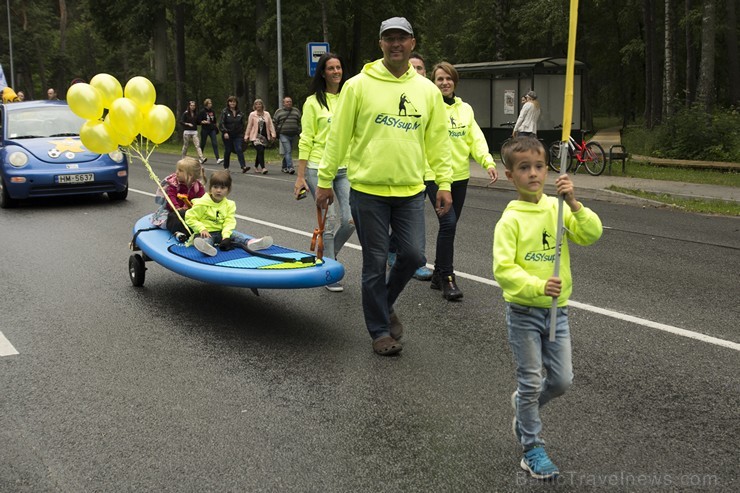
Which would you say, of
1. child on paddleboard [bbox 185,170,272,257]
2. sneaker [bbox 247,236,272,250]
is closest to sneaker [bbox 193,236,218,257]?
child on paddleboard [bbox 185,170,272,257]

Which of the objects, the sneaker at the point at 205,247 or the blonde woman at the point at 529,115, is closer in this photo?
the sneaker at the point at 205,247

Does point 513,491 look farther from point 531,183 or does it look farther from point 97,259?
point 97,259

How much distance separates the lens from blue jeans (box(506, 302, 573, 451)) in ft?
12.3

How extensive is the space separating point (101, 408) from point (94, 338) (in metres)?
1.52

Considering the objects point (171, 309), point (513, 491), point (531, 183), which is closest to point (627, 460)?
point (513, 491)

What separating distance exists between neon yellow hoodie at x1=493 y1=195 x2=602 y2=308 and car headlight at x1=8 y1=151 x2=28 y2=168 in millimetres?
11126

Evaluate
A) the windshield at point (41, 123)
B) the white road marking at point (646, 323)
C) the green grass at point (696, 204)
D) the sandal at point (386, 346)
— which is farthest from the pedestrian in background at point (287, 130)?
the sandal at point (386, 346)

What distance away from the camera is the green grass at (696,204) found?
42.9 ft

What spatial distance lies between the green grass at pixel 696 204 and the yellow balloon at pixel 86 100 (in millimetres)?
9368

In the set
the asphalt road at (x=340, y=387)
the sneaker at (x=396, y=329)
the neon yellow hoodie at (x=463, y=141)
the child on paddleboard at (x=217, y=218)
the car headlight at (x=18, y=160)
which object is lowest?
the asphalt road at (x=340, y=387)

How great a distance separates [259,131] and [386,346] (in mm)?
17632

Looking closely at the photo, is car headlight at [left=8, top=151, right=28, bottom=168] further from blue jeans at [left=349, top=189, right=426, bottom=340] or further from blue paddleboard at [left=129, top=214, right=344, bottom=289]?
blue jeans at [left=349, top=189, right=426, bottom=340]

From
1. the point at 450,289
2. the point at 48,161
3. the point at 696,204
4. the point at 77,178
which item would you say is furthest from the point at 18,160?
the point at 696,204

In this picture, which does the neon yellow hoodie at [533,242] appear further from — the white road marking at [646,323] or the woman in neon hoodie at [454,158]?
the woman in neon hoodie at [454,158]
